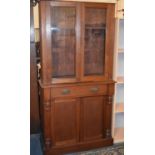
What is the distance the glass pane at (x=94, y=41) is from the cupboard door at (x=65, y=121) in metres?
0.46

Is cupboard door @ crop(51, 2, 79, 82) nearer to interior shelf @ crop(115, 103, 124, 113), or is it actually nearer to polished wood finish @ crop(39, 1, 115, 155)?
polished wood finish @ crop(39, 1, 115, 155)

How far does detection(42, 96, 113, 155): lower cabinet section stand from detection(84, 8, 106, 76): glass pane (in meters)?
0.39

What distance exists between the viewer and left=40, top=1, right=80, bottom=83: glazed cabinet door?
2.41 metres

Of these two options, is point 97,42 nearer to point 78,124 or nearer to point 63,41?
point 63,41

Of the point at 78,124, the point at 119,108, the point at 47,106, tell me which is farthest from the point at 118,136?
the point at 47,106

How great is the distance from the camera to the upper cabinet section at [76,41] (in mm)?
2441

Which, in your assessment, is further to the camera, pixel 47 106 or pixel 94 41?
pixel 94 41

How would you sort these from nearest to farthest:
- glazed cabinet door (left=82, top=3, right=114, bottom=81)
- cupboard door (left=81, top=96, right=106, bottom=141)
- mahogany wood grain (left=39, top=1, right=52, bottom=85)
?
1. mahogany wood grain (left=39, top=1, right=52, bottom=85)
2. glazed cabinet door (left=82, top=3, right=114, bottom=81)
3. cupboard door (left=81, top=96, right=106, bottom=141)

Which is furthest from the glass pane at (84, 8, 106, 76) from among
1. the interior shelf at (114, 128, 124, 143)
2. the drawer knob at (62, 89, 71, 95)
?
the interior shelf at (114, 128, 124, 143)

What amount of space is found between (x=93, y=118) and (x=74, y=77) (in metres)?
0.61

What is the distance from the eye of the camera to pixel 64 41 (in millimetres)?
2562
